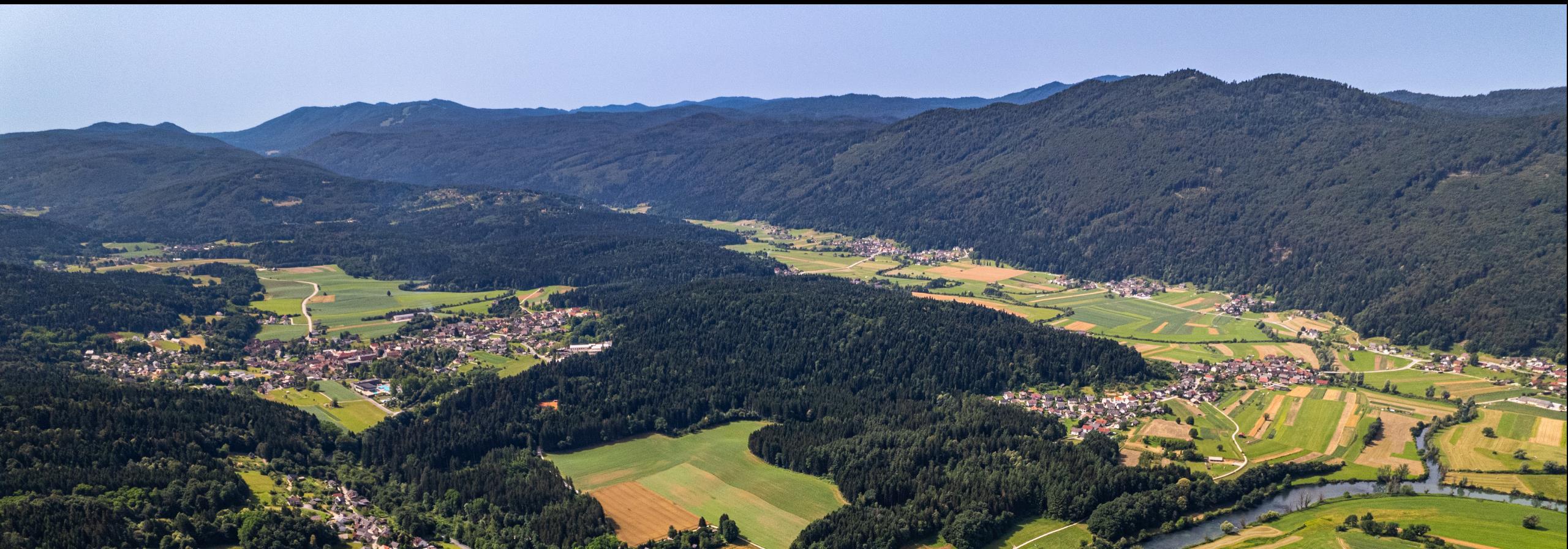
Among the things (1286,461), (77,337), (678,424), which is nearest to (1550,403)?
(1286,461)

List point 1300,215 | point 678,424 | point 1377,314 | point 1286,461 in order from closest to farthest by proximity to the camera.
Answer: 1. point 1286,461
2. point 678,424
3. point 1377,314
4. point 1300,215

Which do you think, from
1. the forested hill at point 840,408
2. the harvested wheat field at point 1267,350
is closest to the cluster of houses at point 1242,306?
the harvested wheat field at point 1267,350

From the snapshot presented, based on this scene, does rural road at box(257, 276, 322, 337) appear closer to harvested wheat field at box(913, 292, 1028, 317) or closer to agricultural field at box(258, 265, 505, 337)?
agricultural field at box(258, 265, 505, 337)

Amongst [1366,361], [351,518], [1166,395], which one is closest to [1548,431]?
[1366,361]

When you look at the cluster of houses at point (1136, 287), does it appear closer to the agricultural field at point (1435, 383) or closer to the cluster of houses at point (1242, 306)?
the cluster of houses at point (1242, 306)

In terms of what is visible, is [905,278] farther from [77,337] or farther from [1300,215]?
[77,337]

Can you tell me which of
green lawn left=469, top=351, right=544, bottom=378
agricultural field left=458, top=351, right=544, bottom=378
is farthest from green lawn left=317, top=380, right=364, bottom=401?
green lawn left=469, top=351, right=544, bottom=378
